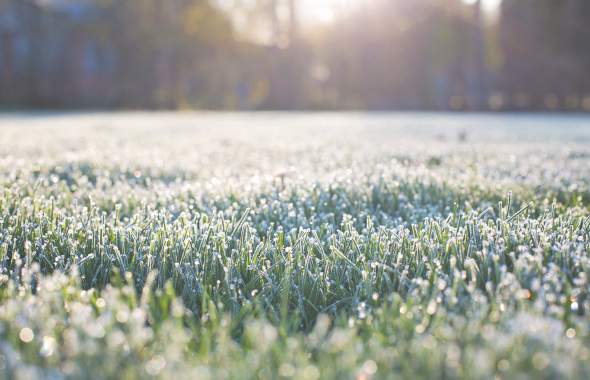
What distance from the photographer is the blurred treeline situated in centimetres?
1972

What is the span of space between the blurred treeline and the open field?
1794 centimetres

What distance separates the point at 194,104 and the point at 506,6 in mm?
16864

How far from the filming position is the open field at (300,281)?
0.77 metres

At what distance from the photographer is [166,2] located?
20.3 metres

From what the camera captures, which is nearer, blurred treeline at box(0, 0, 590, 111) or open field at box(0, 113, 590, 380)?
open field at box(0, 113, 590, 380)

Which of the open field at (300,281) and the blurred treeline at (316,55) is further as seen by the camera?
the blurred treeline at (316,55)

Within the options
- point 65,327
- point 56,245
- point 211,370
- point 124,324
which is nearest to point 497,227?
point 211,370

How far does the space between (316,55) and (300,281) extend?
23.0 m

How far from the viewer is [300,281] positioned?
1230 millimetres

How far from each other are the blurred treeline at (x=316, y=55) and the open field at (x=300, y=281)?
58.9 ft

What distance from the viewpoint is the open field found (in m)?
0.77

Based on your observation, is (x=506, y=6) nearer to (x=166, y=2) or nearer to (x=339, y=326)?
(x=166, y=2)

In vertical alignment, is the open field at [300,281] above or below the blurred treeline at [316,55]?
below

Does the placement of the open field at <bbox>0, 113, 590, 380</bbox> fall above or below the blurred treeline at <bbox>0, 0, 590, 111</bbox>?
below
